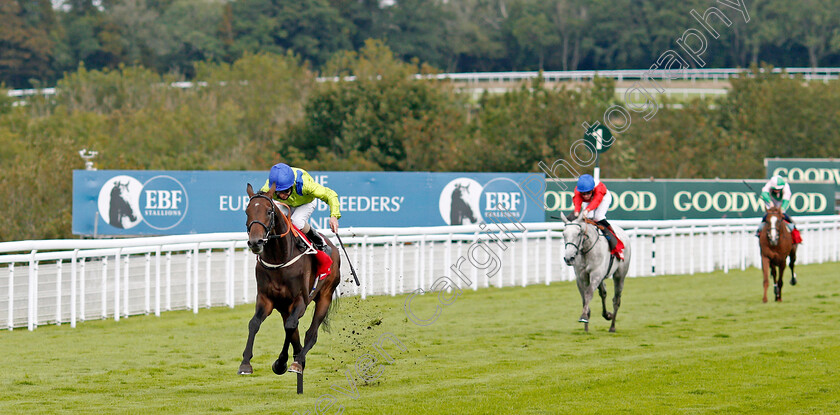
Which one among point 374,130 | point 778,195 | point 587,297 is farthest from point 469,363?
point 374,130

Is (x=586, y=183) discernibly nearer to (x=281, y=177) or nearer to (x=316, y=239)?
(x=316, y=239)

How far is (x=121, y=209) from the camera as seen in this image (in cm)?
1927

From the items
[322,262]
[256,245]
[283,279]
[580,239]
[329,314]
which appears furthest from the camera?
[580,239]

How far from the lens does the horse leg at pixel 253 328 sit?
24.2 ft

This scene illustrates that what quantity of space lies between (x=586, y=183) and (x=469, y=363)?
3.11 meters

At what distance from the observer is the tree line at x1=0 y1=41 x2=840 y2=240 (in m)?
30.5

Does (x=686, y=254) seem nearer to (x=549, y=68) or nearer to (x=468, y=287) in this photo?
(x=468, y=287)

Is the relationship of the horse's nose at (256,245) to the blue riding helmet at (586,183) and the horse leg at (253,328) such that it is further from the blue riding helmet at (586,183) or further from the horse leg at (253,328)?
the blue riding helmet at (586,183)

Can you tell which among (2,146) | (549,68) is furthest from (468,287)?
(549,68)

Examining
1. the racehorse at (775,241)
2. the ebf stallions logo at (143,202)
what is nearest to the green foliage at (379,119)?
the ebf stallions logo at (143,202)

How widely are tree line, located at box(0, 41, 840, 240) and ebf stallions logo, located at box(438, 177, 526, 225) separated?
25.6 ft

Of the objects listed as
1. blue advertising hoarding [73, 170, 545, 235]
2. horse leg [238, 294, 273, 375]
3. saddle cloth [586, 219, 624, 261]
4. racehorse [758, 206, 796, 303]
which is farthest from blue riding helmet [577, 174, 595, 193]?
blue advertising hoarding [73, 170, 545, 235]

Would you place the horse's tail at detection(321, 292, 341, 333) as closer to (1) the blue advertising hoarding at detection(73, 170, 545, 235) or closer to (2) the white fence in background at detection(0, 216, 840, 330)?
(2) the white fence in background at detection(0, 216, 840, 330)

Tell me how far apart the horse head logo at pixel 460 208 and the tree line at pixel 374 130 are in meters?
8.33
